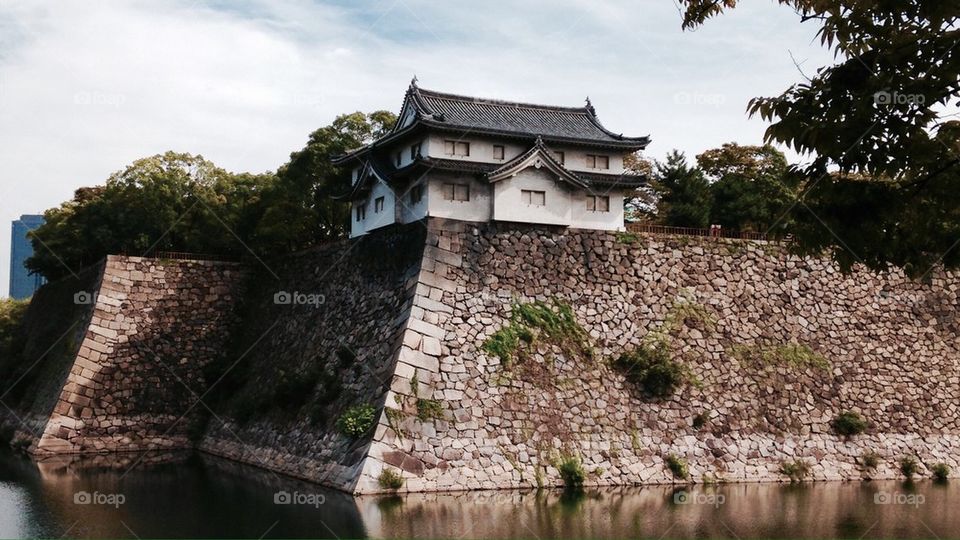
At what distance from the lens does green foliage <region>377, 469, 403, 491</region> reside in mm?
24578

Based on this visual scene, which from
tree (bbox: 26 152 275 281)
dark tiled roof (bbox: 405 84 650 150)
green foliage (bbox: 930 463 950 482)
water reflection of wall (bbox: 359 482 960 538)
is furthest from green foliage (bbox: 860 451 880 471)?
tree (bbox: 26 152 275 281)

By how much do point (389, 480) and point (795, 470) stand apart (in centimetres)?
1193

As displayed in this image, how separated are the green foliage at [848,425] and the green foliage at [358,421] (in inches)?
554

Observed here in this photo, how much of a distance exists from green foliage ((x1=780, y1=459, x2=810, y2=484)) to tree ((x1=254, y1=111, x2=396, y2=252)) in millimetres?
20497

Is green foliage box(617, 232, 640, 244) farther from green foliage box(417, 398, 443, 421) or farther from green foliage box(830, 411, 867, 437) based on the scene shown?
green foliage box(417, 398, 443, 421)

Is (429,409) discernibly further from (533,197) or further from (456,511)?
(533,197)

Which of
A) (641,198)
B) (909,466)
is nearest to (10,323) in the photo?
(641,198)

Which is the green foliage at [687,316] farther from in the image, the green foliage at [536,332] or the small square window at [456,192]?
the small square window at [456,192]

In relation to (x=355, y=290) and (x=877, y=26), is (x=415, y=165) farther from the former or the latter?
(x=877, y=26)

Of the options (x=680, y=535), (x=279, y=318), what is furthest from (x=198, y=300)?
(x=680, y=535)

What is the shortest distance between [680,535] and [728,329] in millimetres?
12568

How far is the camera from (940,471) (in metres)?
30.2

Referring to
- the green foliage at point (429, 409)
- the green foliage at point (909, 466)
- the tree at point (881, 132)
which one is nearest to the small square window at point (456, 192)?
the green foliage at point (429, 409)

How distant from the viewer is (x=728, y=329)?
104 ft
